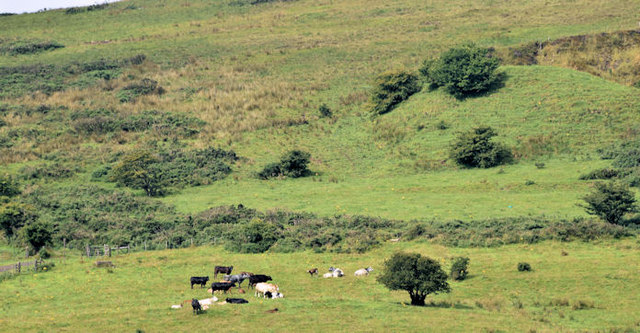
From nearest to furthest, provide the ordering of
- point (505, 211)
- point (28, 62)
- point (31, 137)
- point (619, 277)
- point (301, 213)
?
point (619, 277)
point (505, 211)
point (301, 213)
point (31, 137)
point (28, 62)

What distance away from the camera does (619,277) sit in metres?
36.2

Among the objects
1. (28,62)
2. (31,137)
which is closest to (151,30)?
(28,62)

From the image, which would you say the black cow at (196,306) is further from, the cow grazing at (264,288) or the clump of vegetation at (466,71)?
the clump of vegetation at (466,71)

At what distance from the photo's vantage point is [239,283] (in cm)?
3772

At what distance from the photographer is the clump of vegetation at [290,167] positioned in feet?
239

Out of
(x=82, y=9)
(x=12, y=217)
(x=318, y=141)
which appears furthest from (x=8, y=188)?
(x=82, y=9)

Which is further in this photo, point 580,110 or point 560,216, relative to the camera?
point 580,110

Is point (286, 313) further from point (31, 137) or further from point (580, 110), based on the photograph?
point (31, 137)

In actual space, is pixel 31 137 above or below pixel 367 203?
above

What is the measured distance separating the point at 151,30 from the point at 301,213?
90.7m

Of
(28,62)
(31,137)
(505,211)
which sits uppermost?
(28,62)

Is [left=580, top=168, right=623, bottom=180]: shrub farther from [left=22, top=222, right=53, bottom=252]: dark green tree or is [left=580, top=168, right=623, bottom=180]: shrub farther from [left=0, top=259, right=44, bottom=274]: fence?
A: [left=22, top=222, right=53, bottom=252]: dark green tree

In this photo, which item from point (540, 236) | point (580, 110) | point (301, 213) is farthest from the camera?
point (580, 110)

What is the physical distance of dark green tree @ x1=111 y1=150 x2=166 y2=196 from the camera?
6888 centimetres
